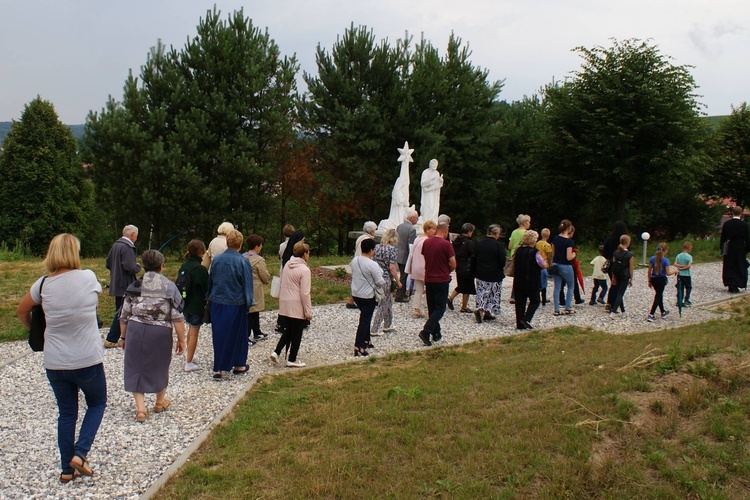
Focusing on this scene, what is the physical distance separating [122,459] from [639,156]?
22.6 m

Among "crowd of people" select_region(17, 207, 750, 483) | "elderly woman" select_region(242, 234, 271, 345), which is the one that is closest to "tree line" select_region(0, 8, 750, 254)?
"crowd of people" select_region(17, 207, 750, 483)

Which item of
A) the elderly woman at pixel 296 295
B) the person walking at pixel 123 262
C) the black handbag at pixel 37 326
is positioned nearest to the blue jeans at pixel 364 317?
the elderly woman at pixel 296 295

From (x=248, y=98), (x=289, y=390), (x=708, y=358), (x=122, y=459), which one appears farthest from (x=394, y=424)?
(x=248, y=98)

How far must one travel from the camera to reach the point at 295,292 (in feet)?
23.4

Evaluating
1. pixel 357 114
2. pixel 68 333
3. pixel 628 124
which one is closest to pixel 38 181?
pixel 357 114

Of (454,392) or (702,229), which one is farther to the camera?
(702,229)

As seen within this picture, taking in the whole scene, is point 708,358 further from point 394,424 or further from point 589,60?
point 589,60

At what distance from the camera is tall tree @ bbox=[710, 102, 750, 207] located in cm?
2838

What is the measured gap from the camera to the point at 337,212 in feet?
95.6

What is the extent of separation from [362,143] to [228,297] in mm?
19607

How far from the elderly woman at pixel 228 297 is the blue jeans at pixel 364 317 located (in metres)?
1.57

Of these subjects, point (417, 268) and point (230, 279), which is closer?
point (230, 279)

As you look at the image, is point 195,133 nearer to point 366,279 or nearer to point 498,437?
point 366,279

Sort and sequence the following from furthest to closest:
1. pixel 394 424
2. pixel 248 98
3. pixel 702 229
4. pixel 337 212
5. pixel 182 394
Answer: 1. pixel 702 229
2. pixel 337 212
3. pixel 248 98
4. pixel 182 394
5. pixel 394 424
